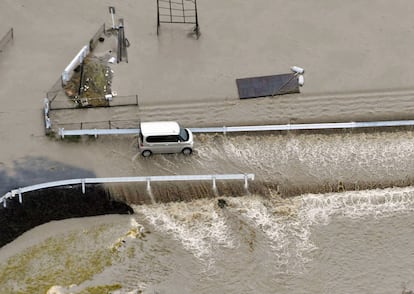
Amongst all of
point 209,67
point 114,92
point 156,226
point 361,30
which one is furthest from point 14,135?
point 361,30

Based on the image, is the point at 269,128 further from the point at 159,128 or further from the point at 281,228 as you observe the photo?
the point at 159,128

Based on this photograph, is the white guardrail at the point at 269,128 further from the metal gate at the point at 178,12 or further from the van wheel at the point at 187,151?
the metal gate at the point at 178,12

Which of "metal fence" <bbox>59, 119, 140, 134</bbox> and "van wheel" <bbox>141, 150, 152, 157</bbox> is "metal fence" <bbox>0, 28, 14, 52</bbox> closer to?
"metal fence" <bbox>59, 119, 140, 134</bbox>

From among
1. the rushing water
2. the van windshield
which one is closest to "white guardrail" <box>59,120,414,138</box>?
the van windshield

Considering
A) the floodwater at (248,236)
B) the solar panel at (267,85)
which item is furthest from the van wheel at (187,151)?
the solar panel at (267,85)

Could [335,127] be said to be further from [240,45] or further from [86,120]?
[86,120]

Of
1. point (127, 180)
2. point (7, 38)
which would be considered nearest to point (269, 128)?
point (127, 180)
